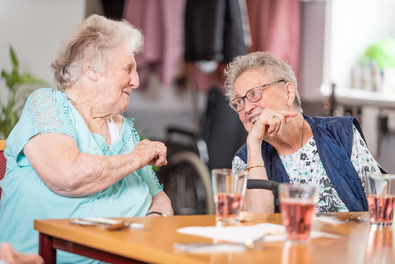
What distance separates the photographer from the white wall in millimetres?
2803

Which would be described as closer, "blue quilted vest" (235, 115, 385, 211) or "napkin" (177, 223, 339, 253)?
"napkin" (177, 223, 339, 253)

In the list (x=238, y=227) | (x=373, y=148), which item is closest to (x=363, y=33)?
(x=373, y=148)

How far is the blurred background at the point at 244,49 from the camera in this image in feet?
10.4

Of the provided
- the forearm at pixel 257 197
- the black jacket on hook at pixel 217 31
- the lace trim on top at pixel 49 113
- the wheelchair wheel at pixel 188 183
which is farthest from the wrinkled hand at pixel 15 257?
the black jacket on hook at pixel 217 31

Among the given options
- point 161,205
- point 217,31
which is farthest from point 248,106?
point 217,31

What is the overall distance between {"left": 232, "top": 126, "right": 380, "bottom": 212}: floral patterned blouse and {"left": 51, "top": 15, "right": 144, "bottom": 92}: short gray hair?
0.68m

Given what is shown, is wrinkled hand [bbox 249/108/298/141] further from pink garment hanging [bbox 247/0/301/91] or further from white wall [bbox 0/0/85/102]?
pink garment hanging [bbox 247/0/301/91]

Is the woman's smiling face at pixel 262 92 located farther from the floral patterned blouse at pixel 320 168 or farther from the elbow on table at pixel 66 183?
the elbow on table at pixel 66 183

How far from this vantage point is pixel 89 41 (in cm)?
146

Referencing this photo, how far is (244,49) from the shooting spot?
11.4 feet

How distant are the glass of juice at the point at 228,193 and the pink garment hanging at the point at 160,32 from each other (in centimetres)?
277

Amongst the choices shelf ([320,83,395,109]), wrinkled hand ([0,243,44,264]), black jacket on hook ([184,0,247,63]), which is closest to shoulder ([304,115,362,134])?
wrinkled hand ([0,243,44,264])

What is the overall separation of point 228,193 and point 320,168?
2.67 feet

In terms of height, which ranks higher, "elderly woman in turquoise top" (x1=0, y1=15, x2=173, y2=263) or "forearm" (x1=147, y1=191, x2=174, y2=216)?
"elderly woman in turquoise top" (x1=0, y1=15, x2=173, y2=263)
